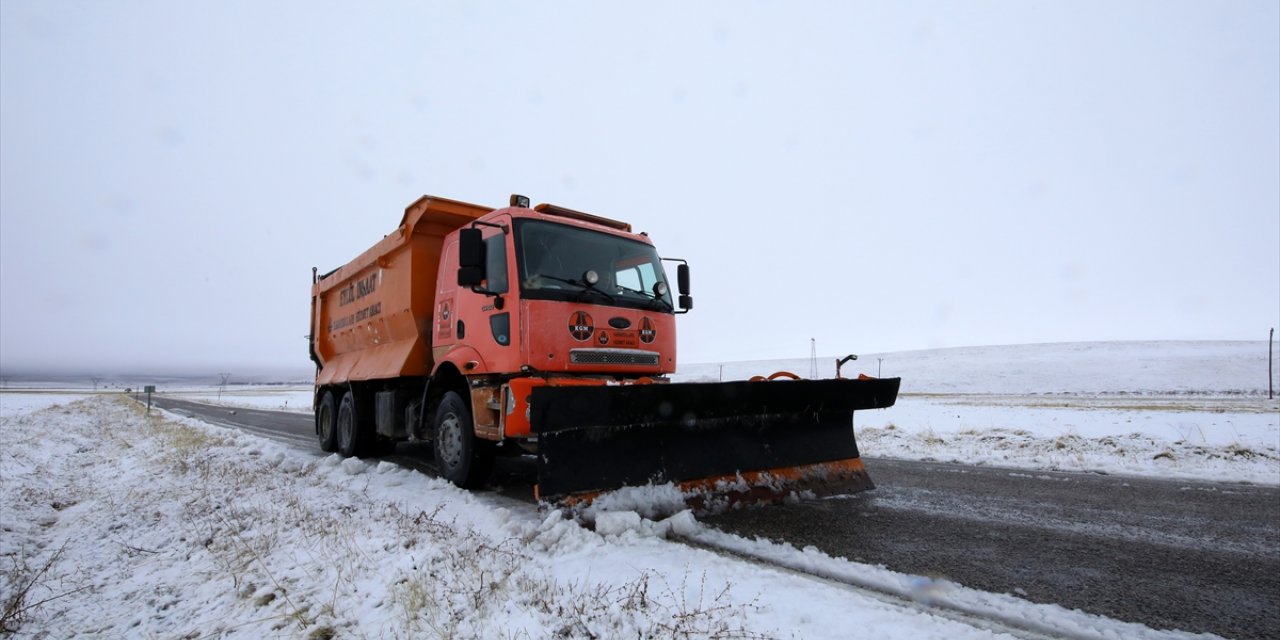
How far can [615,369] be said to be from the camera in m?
5.82

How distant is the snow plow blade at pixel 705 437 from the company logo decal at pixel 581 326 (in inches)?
40.1

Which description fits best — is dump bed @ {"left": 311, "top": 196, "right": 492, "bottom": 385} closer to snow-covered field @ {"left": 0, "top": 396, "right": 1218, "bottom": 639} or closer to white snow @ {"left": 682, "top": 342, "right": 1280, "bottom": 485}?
snow-covered field @ {"left": 0, "top": 396, "right": 1218, "bottom": 639}

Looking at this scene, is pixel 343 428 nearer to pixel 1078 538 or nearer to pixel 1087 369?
pixel 1078 538

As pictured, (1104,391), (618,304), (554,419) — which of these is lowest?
(1104,391)

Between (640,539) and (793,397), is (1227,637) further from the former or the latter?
(793,397)

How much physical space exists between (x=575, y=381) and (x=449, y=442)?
6.55 ft

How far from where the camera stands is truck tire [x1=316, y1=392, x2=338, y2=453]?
32.7 ft

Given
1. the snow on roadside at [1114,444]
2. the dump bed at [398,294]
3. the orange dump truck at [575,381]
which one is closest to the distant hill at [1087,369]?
the snow on roadside at [1114,444]

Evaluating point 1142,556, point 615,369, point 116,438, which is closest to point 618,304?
point 615,369

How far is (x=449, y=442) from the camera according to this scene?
6.44m

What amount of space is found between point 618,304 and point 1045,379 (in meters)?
56.8

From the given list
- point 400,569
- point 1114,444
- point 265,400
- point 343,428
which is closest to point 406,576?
point 400,569

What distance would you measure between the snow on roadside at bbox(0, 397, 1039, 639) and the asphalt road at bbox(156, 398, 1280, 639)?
0.97m

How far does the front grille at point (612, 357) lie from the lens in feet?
18.2
